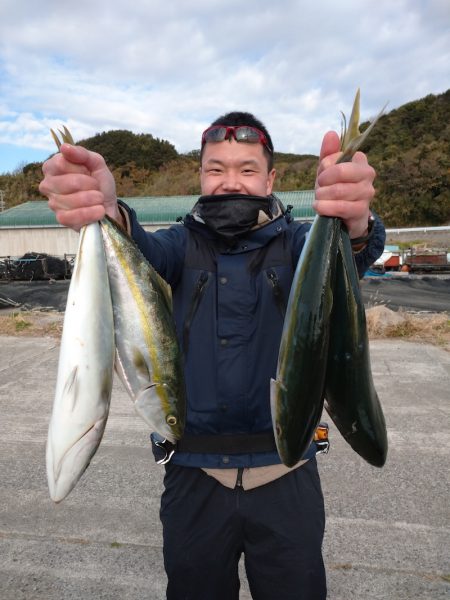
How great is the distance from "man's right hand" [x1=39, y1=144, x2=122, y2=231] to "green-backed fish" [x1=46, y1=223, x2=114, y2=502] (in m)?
0.08

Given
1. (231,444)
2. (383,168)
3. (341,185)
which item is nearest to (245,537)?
(231,444)

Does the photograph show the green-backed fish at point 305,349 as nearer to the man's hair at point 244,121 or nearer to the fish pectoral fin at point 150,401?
the fish pectoral fin at point 150,401

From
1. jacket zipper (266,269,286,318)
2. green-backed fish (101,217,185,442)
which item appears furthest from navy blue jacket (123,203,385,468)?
green-backed fish (101,217,185,442)

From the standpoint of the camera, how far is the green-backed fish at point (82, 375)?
→ 4.84 ft

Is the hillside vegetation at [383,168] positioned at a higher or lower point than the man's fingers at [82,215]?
higher

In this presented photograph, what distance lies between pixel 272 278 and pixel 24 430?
12.7 ft

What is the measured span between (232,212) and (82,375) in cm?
89

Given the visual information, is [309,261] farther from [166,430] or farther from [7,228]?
[7,228]

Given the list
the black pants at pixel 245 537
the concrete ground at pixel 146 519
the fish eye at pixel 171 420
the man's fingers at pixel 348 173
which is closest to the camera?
the man's fingers at pixel 348 173

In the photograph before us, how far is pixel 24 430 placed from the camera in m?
4.76

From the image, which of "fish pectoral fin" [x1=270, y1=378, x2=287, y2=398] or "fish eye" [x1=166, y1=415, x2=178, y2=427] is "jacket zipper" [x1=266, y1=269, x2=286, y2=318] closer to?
"fish pectoral fin" [x1=270, y1=378, x2=287, y2=398]

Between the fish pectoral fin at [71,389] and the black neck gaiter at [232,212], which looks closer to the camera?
the fish pectoral fin at [71,389]

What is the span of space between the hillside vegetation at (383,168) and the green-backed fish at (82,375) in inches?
1233

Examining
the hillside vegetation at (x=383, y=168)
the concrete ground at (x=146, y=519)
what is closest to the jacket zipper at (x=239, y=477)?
the concrete ground at (x=146, y=519)
